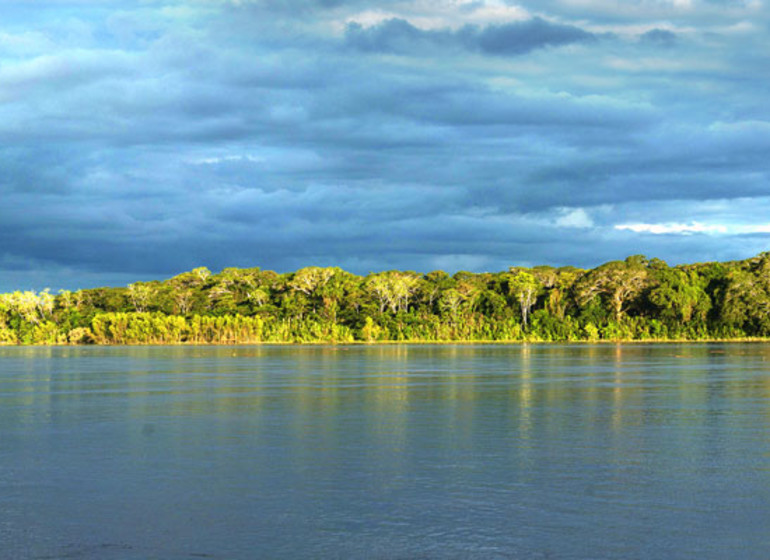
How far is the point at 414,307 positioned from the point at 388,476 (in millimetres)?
119643

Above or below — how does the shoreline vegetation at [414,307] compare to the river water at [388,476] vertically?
above

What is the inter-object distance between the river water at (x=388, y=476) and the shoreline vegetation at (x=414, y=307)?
8761 centimetres

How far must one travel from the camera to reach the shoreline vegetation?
11894 cm

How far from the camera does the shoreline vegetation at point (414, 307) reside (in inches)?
4683

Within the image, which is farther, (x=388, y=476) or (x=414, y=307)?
(x=414, y=307)

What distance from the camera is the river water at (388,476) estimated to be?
1266cm

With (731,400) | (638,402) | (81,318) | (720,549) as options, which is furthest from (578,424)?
(81,318)

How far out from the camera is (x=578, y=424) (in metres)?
25.6

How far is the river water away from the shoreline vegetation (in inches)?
3449

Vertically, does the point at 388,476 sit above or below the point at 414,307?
below

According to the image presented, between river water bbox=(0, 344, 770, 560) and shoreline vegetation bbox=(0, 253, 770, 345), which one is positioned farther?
shoreline vegetation bbox=(0, 253, 770, 345)

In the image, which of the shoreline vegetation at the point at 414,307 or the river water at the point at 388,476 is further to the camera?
the shoreline vegetation at the point at 414,307

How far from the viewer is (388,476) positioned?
57.2ft

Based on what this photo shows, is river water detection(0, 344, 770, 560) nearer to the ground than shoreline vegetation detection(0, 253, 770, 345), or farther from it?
nearer to the ground
